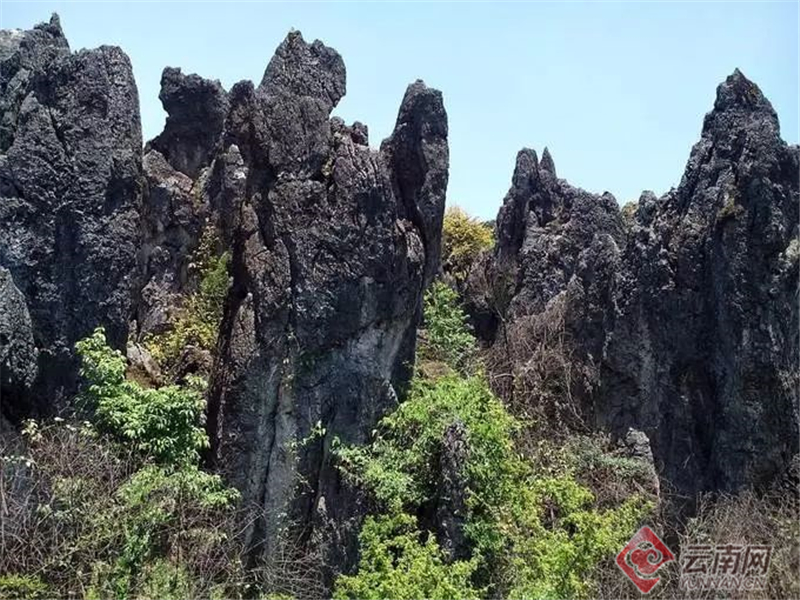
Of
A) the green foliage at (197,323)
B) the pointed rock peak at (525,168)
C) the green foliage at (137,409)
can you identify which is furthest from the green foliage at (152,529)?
the pointed rock peak at (525,168)

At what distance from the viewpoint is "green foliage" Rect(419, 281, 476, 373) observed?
51.1ft

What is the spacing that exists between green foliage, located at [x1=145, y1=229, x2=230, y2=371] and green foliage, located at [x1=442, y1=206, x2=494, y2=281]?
10.2 metres

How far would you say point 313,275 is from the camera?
36.7 ft

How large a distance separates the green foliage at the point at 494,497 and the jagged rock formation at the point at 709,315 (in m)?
2.21

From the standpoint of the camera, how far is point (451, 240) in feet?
75.7

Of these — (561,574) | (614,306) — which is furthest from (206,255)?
(561,574)

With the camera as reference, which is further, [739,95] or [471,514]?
[739,95]

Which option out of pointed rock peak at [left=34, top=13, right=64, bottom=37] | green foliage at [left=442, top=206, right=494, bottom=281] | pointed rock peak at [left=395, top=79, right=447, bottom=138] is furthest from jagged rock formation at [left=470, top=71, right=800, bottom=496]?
pointed rock peak at [left=34, top=13, right=64, bottom=37]

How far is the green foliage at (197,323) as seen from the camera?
12.1 m

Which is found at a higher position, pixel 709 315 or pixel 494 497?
pixel 709 315

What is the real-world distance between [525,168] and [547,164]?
2.07 feet

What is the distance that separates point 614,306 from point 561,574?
611 cm

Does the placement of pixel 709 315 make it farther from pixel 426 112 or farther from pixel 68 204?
pixel 68 204

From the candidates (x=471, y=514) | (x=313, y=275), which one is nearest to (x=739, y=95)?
(x=313, y=275)
